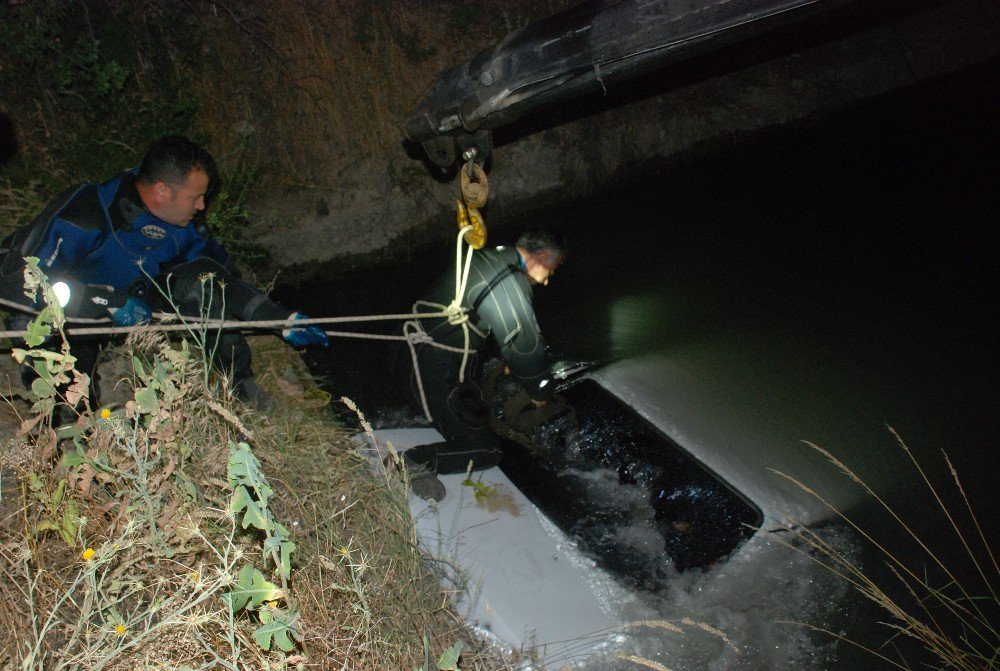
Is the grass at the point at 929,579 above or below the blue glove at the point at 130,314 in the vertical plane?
below

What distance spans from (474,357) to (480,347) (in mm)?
155

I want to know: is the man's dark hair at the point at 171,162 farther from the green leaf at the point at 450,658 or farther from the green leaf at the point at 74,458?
the green leaf at the point at 450,658

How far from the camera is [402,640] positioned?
181 cm

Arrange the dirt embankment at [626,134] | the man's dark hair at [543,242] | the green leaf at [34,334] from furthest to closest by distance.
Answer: the dirt embankment at [626,134] → the man's dark hair at [543,242] → the green leaf at [34,334]

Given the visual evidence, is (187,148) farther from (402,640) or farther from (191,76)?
(191,76)

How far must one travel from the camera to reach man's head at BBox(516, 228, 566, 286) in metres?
3.02

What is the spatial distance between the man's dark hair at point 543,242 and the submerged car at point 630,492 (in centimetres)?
91

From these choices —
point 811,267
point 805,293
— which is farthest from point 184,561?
point 811,267

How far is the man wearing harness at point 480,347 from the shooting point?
290 centimetres

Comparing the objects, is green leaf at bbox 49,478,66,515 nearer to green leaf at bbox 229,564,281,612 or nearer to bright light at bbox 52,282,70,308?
green leaf at bbox 229,564,281,612

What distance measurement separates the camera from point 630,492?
300 centimetres

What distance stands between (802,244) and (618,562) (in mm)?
3792

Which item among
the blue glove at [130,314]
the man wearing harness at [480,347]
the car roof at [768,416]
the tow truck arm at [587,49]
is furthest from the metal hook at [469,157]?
the car roof at [768,416]

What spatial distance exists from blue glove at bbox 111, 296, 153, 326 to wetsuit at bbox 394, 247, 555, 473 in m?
1.23
